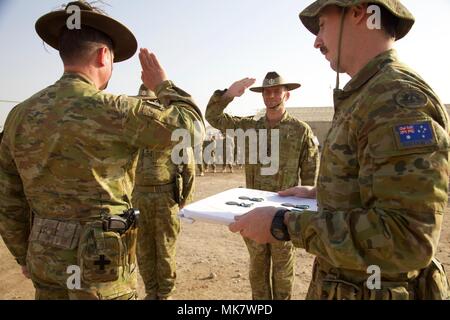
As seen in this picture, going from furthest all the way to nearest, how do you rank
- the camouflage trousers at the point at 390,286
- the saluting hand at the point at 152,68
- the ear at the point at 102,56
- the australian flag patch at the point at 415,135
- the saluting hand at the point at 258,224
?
the saluting hand at the point at 152,68
the ear at the point at 102,56
the saluting hand at the point at 258,224
the camouflage trousers at the point at 390,286
the australian flag patch at the point at 415,135

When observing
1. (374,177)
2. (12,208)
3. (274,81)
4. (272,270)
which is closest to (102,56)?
(12,208)

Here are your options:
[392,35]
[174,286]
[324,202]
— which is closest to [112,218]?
[324,202]

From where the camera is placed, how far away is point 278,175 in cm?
425

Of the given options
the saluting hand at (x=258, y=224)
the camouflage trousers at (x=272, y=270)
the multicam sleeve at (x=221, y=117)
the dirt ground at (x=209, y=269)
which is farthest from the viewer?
the dirt ground at (x=209, y=269)

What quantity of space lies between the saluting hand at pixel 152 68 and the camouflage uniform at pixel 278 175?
1.66 meters

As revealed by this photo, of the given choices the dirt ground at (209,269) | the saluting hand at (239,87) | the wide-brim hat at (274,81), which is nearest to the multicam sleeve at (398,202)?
the saluting hand at (239,87)

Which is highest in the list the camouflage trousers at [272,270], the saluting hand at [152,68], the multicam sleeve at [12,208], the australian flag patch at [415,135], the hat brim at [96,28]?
the hat brim at [96,28]

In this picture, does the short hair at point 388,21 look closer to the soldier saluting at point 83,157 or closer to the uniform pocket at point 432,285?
the uniform pocket at point 432,285

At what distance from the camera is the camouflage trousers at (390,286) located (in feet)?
4.91

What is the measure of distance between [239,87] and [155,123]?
1918mm

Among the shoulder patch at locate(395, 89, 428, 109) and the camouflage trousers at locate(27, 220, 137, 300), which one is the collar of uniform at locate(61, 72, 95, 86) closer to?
the camouflage trousers at locate(27, 220, 137, 300)

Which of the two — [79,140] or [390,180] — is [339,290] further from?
[79,140]

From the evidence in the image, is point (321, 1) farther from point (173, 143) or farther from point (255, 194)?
point (255, 194)

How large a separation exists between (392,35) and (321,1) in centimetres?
38
